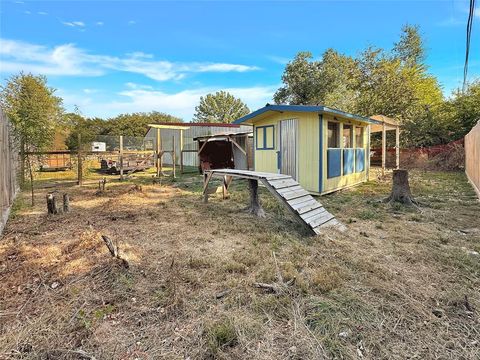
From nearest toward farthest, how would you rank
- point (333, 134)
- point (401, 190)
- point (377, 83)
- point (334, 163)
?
point (401, 190), point (334, 163), point (333, 134), point (377, 83)

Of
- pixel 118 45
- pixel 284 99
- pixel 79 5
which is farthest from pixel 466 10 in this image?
pixel 284 99

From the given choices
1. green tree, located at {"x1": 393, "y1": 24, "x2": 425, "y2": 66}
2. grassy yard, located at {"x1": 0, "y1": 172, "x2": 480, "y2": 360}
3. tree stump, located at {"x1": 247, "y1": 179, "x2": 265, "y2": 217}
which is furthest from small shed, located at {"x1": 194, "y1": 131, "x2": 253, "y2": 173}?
green tree, located at {"x1": 393, "y1": 24, "x2": 425, "y2": 66}

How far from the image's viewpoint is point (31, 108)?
12.2 metres

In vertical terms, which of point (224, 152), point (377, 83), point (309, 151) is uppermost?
point (377, 83)

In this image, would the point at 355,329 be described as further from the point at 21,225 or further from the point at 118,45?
the point at 118,45

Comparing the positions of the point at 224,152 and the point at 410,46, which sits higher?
the point at 410,46

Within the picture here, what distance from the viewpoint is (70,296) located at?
260cm

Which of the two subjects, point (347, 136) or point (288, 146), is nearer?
point (288, 146)

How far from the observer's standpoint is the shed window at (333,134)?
8195 mm

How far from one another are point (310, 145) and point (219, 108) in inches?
1683

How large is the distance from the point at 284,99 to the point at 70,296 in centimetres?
2773

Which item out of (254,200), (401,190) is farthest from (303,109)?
(254,200)

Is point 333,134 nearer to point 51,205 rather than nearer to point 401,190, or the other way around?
point 401,190

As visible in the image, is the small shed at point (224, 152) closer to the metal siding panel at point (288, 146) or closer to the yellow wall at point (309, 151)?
the yellow wall at point (309, 151)
